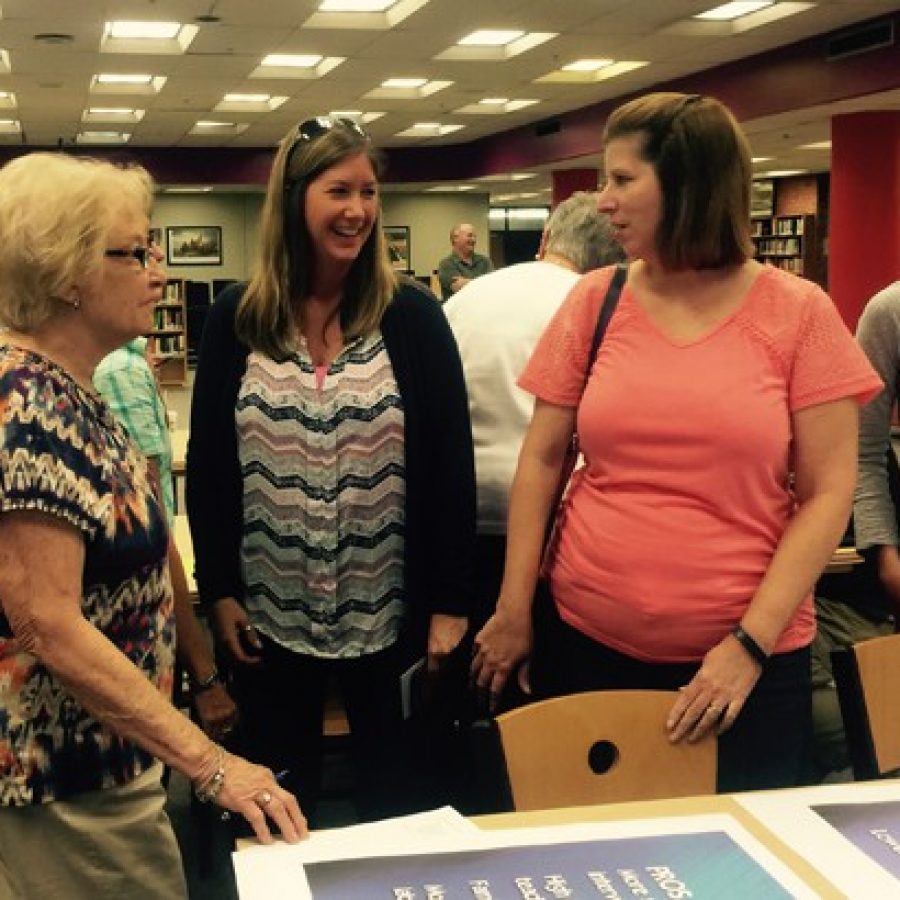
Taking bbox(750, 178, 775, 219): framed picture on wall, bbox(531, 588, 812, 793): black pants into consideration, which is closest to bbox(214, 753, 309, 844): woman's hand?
bbox(531, 588, 812, 793): black pants

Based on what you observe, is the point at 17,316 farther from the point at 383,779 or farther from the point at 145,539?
the point at 383,779

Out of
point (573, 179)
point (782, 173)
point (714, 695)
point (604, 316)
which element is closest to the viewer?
point (714, 695)

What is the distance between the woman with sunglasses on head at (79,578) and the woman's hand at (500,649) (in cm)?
58

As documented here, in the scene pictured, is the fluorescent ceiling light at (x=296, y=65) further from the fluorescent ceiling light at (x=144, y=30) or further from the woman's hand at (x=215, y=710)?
the woman's hand at (x=215, y=710)

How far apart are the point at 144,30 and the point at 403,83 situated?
312 cm

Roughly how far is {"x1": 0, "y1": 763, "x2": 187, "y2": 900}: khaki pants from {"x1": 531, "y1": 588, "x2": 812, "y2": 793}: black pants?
66cm

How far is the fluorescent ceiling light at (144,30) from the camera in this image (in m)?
8.95

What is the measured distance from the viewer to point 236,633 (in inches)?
83.9

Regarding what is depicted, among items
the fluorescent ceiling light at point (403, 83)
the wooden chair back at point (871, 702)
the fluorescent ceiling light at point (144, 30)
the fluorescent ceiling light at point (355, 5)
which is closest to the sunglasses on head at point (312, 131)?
the wooden chair back at point (871, 702)

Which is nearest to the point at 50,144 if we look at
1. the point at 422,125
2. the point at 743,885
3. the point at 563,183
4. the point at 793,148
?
the point at 422,125

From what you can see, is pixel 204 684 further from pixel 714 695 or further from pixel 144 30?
pixel 144 30

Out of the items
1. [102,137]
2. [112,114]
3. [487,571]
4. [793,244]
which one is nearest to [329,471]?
[487,571]

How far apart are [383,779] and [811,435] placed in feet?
3.05

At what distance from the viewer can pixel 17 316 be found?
5.01 feet
